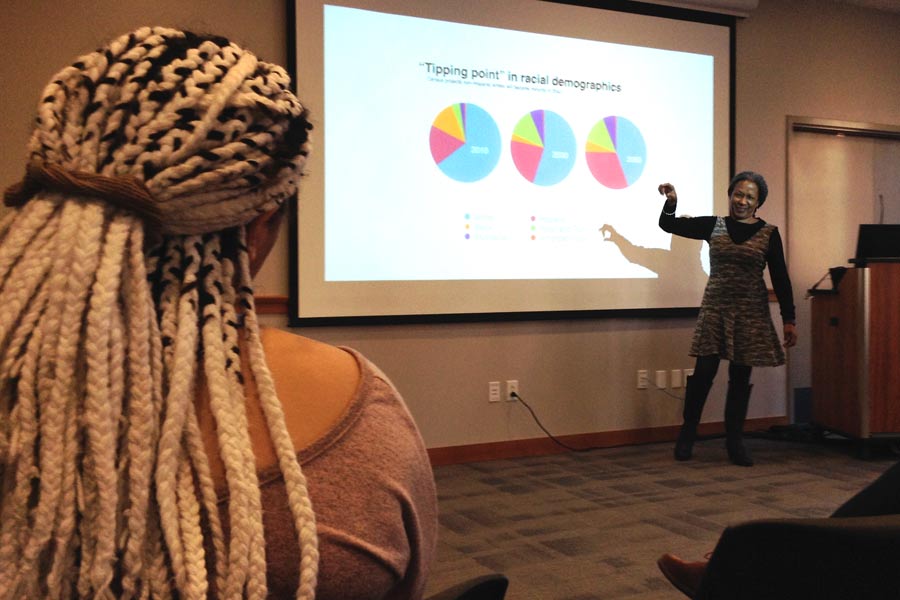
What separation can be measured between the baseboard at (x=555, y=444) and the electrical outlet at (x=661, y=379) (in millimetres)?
254

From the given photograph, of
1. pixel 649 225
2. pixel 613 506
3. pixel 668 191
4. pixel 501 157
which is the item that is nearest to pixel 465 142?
pixel 501 157

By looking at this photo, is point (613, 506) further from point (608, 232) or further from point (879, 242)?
point (879, 242)

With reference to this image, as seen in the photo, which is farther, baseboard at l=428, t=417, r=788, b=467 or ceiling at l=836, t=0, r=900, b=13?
ceiling at l=836, t=0, r=900, b=13

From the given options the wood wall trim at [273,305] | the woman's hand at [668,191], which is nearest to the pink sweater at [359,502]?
the wood wall trim at [273,305]

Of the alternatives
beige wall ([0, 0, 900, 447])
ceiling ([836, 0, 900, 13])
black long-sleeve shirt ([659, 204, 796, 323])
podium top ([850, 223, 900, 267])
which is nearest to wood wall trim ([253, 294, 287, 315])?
beige wall ([0, 0, 900, 447])

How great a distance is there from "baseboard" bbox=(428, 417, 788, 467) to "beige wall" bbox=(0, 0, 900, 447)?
4 cm

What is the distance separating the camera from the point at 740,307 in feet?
13.3

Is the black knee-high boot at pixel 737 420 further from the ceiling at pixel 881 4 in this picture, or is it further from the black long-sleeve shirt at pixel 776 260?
the ceiling at pixel 881 4

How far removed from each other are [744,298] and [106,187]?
3.85 m

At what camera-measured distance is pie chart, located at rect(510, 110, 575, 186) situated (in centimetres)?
428

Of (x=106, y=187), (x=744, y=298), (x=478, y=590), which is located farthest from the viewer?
(x=744, y=298)

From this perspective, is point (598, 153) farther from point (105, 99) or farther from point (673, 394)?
point (105, 99)

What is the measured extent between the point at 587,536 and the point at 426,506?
7.49 feet

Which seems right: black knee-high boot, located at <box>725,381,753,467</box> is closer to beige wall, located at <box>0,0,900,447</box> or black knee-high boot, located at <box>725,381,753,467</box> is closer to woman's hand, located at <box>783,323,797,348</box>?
woman's hand, located at <box>783,323,797,348</box>
